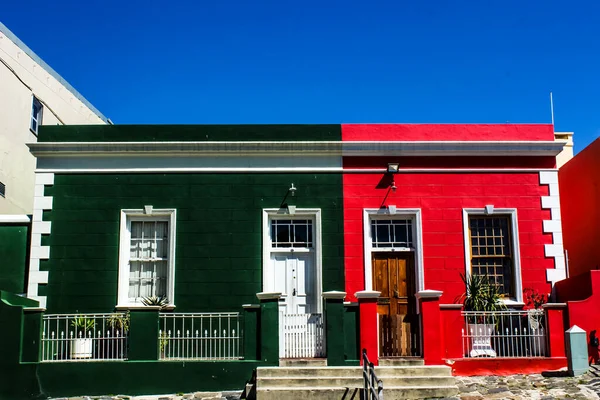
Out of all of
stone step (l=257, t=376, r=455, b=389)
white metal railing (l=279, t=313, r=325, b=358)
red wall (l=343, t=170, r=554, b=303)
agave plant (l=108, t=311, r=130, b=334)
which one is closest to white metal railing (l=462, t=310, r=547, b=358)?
red wall (l=343, t=170, r=554, b=303)

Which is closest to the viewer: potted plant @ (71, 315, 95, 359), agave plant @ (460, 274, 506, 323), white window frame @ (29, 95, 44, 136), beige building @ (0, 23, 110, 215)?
potted plant @ (71, 315, 95, 359)

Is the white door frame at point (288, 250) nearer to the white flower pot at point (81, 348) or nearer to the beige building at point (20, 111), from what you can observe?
the white flower pot at point (81, 348)

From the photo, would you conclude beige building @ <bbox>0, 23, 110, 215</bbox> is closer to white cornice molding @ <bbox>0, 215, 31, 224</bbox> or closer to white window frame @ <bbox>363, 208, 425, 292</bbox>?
white cornice molding @ <bbox>0, 215, 31, 224</bbox>

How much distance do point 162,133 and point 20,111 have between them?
21.0ft

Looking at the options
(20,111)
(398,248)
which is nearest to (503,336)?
(398,248)

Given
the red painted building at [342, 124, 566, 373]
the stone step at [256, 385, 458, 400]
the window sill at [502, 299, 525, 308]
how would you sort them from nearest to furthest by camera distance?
the stone step at [256, 385, 458, 400]
the window sill at [502, 299, 525, 308]
the red painted building at [342, 124, 566, 373]

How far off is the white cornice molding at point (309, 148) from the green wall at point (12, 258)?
165 cm

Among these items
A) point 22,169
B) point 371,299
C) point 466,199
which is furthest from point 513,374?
point 22,169

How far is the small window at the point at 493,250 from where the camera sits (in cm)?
1491

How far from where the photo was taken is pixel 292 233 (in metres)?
15.1

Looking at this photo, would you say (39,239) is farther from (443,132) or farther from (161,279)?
(443,132)

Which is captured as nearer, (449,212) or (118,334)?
(118,334)

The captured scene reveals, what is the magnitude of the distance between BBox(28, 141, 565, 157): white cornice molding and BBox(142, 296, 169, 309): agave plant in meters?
2.91

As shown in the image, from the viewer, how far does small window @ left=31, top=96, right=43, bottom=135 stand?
20.3m
